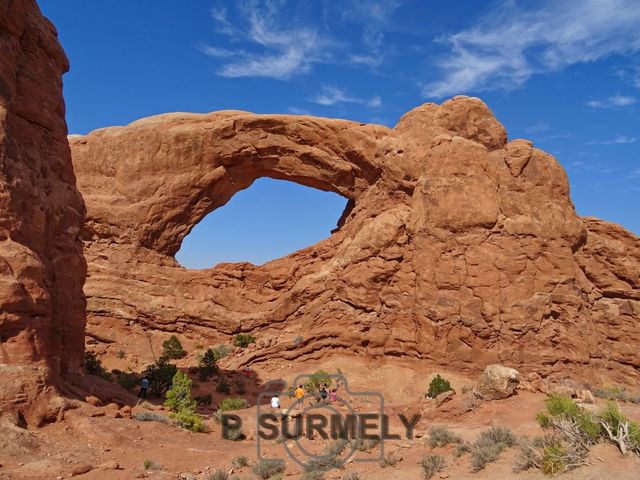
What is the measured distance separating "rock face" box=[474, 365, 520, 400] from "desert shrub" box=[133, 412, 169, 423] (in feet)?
34.8

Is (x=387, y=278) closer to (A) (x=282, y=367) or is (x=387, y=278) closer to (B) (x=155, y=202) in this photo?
(A) (x=282, y=367)

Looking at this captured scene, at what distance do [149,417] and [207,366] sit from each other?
9919 mm

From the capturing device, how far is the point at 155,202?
3034 centimetres

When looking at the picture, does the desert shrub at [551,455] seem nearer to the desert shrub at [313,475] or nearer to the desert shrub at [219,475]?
the desert shrub at [313,475]

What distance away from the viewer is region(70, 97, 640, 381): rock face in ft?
83.7

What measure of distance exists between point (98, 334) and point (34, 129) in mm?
14400

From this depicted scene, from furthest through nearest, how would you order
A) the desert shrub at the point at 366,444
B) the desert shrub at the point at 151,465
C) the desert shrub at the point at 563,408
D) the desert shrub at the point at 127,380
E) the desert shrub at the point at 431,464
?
the desert shrub at the point at 127,380
the desert shrub at the point at 366,444
the desert shrub at the point at 563,408
the desert shrub at the point at 151,465
the desert shrub at the point at 431,464

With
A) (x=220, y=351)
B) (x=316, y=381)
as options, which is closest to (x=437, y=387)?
(x=316, y=381)

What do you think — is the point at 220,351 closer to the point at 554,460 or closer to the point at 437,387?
the point at 437,387

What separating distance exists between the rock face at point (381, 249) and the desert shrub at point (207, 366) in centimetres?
227

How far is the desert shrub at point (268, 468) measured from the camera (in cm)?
1240

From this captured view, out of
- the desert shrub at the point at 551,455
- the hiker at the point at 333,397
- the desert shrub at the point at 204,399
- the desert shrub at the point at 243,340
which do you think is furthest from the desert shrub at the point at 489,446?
the desert shrub at the point at 243,340

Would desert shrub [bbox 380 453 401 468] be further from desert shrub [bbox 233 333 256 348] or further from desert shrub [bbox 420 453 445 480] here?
desert shrub [bbox 233 333 256 348]

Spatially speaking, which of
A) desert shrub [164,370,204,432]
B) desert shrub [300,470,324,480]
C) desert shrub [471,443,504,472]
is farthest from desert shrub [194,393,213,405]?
desert shrub [471,443,504,472]
